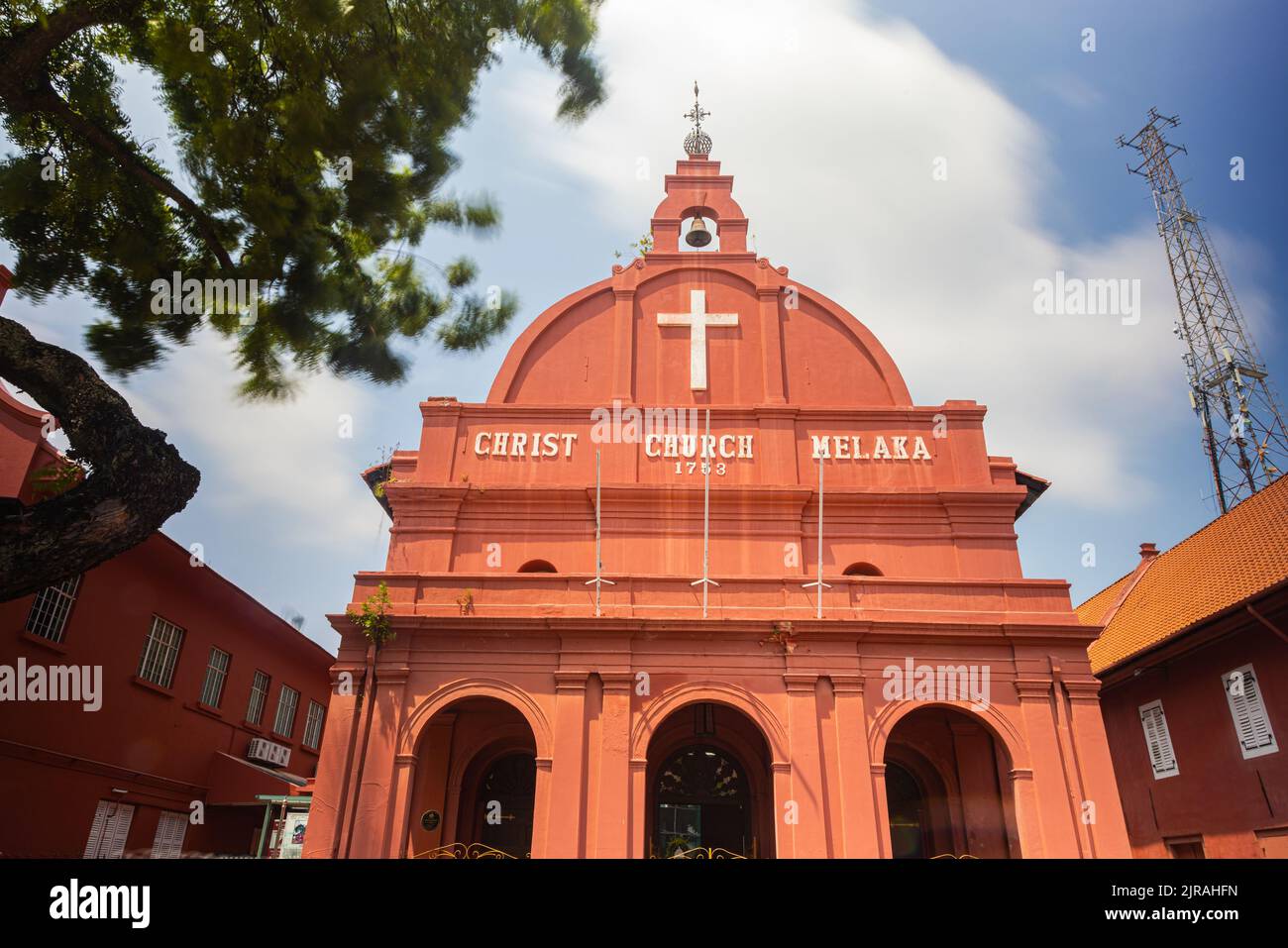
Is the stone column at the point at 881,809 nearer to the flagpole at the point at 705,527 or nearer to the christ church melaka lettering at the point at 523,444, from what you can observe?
the flagpole at the point at 705,527

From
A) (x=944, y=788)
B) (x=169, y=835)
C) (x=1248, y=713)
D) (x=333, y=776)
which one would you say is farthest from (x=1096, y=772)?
(x=169, y=835)

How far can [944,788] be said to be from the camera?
1479 cm

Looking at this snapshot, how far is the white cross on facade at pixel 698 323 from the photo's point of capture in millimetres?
17572

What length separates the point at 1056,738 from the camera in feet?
42.1

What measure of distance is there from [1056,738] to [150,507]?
12504mm

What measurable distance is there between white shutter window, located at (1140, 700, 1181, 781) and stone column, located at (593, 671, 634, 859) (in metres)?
10.4

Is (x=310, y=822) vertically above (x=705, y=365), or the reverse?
(x=705, y=365)

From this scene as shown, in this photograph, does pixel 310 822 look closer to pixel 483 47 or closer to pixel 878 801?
pixel 878 801

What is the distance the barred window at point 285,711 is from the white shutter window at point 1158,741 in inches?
765

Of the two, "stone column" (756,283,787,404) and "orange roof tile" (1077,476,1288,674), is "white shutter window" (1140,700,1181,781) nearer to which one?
"orange roof tile" (1077,476,1288,674)
